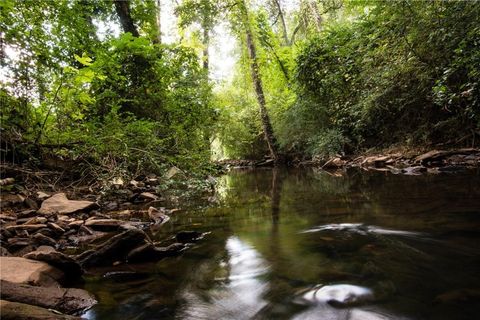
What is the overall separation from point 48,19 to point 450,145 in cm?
1063

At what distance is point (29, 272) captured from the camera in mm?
2303

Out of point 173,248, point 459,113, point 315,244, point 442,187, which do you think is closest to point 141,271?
point 173,248

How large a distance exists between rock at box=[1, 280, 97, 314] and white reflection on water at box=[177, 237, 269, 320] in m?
0.66

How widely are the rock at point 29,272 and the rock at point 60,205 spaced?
6.97ft

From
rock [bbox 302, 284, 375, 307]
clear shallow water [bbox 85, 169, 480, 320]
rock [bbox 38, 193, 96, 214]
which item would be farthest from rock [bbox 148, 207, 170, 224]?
rock [bbox 302, 284, 375, 307]

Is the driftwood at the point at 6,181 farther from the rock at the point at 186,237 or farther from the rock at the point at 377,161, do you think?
the rock at the point at 377,161

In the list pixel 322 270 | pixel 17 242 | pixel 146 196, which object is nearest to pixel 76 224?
pixel 17 242

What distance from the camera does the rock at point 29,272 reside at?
2210mm

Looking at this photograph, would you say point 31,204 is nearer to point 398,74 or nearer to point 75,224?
point 75,224

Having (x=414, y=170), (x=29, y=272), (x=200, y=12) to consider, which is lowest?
(x=29, y=272)

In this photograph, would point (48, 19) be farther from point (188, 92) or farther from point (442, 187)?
point (442, 187)

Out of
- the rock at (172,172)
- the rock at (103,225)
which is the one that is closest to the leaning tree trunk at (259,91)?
the rock at (172,172)

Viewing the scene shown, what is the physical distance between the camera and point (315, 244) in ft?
10.1

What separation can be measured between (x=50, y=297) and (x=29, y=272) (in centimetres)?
39
